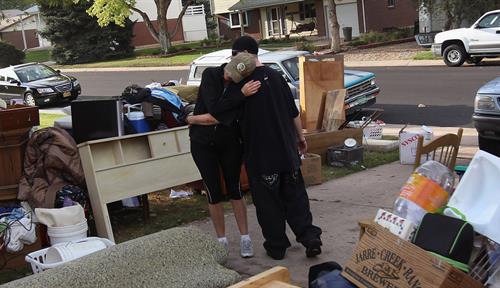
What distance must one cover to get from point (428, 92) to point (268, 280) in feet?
39.3

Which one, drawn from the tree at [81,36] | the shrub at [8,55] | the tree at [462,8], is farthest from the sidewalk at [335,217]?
the shrub at [8,55]

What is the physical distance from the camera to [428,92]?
14.4 metres

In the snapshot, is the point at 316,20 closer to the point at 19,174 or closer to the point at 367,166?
the point at 367,166

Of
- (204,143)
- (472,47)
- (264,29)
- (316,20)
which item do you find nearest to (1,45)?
(264,29)

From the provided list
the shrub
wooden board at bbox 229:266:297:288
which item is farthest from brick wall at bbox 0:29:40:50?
wooden board at bbox 229:266:297:288

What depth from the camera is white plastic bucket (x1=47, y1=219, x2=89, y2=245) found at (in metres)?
5.05

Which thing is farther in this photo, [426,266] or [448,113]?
[448,113]

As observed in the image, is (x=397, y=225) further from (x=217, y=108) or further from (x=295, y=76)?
(x=295, y=76)

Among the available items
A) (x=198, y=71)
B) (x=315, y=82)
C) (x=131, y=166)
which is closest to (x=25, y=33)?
(x=198, y=71)

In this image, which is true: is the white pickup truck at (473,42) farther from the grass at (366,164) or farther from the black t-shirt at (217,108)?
the black t-shirt at (217,108)

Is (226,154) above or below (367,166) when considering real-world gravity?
above

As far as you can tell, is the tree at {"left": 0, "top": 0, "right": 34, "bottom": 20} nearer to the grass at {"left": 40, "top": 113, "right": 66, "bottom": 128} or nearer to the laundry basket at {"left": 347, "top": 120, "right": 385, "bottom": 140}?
the grass at {"left": 40, "top": 113, "right": 66, "bottom": 128}

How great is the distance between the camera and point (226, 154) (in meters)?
4.84

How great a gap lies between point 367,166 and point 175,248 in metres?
4.70
